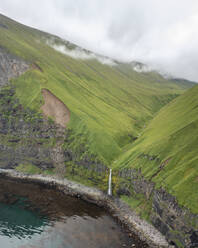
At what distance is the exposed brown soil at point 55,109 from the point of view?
126 m

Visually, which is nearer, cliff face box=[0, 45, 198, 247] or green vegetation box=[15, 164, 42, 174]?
Result: cliff face box=[0, 45, 198, 247]

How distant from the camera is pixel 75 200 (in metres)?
76.2

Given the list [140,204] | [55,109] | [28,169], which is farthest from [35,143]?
[140,204]

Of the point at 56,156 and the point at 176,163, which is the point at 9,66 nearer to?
the point at 56,156

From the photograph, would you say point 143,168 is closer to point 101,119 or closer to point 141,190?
point 141,190

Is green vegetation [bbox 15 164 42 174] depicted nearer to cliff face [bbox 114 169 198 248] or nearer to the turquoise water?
the turquoise water

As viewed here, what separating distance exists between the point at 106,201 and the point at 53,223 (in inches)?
963

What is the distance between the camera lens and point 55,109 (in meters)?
132

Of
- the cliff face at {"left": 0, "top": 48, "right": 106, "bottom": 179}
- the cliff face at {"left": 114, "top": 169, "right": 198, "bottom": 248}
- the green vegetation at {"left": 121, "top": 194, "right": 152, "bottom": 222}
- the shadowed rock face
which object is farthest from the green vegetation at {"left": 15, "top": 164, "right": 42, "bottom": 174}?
the shadowed rock face

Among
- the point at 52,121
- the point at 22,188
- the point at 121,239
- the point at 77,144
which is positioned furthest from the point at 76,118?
the point at 121,239

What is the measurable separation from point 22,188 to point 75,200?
26.8 meters

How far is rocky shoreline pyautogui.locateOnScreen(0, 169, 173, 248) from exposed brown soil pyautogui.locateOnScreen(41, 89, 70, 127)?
39.6m

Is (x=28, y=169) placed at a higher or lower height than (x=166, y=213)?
lower

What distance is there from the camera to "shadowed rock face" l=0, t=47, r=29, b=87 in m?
152
